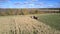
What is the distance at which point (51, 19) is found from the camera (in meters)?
2.32

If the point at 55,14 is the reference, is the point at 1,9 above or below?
above

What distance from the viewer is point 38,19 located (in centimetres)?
238

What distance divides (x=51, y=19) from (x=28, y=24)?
38cm

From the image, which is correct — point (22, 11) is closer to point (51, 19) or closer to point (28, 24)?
point (28, 24)

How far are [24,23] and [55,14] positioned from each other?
0.50 m

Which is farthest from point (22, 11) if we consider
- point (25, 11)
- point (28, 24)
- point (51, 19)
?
point (51, 19)

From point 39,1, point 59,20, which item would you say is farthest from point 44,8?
point 59,20

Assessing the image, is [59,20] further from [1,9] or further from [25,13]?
[1,9]

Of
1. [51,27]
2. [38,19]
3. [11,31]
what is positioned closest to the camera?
[11,31]

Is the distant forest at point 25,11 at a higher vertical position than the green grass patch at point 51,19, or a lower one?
higher

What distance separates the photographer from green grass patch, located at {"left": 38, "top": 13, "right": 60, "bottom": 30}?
2264 mm

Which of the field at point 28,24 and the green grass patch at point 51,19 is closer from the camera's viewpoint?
the field at point 28,24

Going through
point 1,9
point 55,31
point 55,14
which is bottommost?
point 55,31

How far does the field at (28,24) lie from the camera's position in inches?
82.8
